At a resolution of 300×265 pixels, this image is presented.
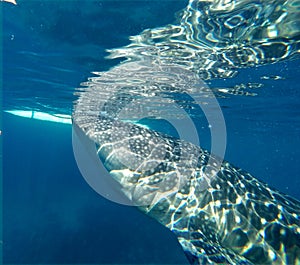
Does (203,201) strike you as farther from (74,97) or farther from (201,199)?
(74,97)

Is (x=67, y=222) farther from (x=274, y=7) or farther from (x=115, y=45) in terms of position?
(x=274, y=7)

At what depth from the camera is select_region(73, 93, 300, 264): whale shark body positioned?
416 centimetres

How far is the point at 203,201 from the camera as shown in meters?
4.69

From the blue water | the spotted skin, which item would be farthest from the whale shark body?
the blue water

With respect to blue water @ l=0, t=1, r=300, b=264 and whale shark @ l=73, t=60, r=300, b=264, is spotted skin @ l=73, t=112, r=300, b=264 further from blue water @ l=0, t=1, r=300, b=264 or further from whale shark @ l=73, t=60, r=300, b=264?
blue water @ l=0, t=1, r=300, b=264

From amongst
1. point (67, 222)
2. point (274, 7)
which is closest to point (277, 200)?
point (274, 7)

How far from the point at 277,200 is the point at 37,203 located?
89.1ft

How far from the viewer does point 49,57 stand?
9914mm

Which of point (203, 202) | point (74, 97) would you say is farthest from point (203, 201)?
point (74, 97)

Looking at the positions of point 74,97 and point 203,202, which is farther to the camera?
point 74,97

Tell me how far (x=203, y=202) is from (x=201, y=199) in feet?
0.23

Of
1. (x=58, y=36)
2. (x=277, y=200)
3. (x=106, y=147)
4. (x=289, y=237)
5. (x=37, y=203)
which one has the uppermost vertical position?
(x=58, y=36)

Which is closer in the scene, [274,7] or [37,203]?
[274,7]

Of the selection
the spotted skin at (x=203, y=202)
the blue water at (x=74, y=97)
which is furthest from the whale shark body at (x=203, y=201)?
the blue water at (x=74, y=97)
